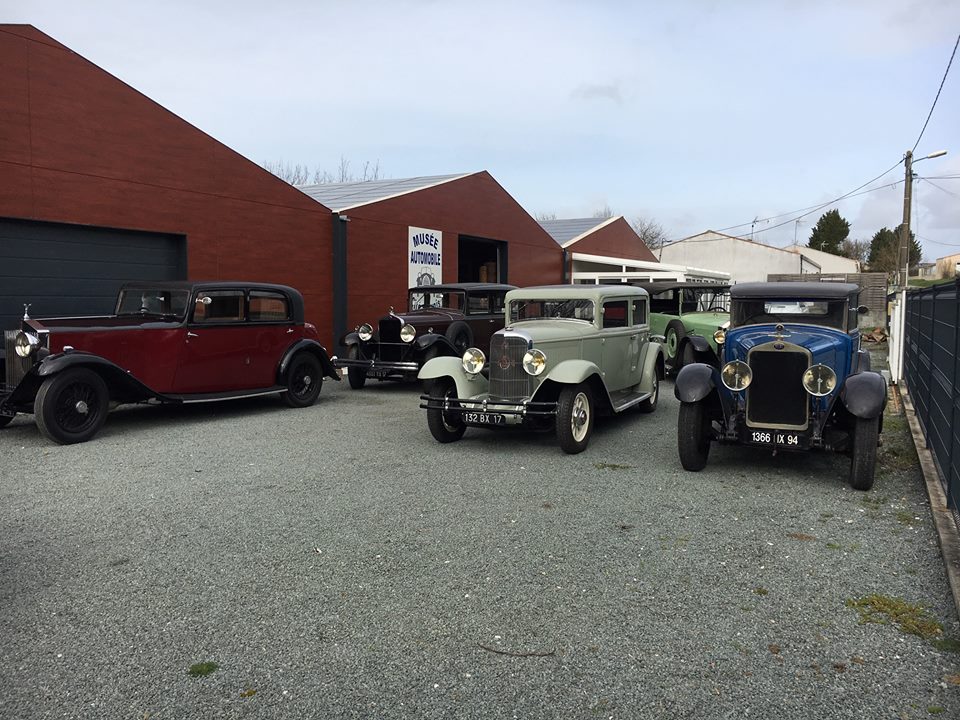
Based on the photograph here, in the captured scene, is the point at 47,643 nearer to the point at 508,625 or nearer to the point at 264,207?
the point at 508,625

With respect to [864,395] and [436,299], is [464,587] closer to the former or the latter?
[864,395]

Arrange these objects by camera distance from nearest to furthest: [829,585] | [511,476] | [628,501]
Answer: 1. [829,585]
2. [628,501]
3. [511,476]

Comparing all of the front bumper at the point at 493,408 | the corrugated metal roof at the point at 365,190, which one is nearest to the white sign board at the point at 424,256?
the corrugated metal roof at the point at 365,190

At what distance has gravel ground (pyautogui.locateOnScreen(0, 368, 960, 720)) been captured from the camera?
292cm

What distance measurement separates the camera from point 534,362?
7516 mm

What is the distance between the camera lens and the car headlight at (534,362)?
7.51 m

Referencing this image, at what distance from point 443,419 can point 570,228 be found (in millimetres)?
21046

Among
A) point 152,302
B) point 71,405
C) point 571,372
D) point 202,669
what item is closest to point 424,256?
point 152,302

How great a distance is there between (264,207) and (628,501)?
10.5 m

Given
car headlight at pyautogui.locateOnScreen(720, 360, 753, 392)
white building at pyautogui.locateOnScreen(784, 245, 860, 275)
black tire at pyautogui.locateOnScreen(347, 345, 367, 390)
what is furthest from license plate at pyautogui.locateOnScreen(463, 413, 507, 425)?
white building at pyautogui.locateOnScreen(784, 245, 860, 275)

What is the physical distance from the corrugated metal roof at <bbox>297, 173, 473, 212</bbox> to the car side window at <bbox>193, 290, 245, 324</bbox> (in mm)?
6104

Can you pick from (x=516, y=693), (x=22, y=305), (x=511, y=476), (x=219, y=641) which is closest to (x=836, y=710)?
(x=516, y=693)

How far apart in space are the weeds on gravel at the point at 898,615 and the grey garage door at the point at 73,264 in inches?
423

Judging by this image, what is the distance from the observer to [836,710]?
2.79 metres
